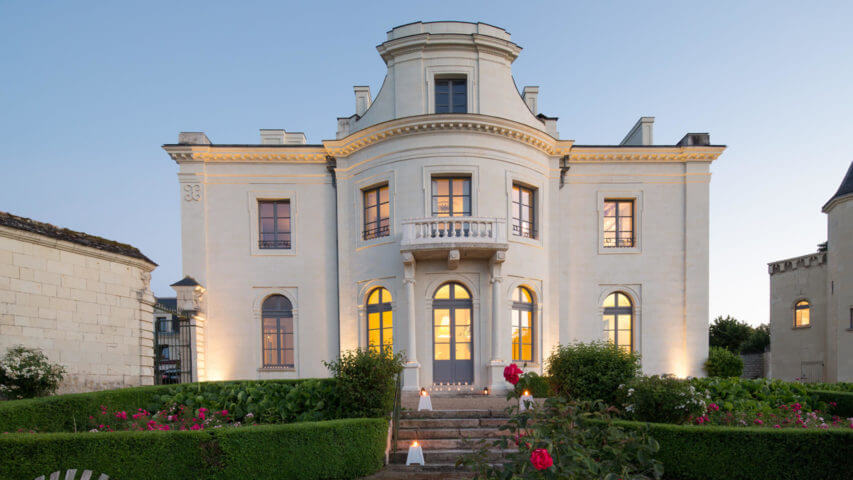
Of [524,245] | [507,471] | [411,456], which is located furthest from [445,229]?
[507,471]

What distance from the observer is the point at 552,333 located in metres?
16.0

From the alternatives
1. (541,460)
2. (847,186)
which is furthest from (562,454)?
(847,186)

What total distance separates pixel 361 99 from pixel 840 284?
21.2m

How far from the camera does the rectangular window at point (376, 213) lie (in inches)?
626

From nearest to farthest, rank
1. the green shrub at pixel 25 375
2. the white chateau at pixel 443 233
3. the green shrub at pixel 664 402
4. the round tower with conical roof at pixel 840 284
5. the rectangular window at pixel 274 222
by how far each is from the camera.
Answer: the green shrub at pixel 25 375 → the green shrub at pixel 664 402 → the white chateau at pixel 443 233 → the rectangular window at pixel 274 222 → the round tower with conical roof at pixel 840 284

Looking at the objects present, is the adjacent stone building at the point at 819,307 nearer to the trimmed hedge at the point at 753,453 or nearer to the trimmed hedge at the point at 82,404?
the trimmed hedge at the point at 753,453

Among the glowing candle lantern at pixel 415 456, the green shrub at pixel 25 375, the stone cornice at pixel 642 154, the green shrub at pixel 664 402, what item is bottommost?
the glowing candle lantern at pixel 415 456

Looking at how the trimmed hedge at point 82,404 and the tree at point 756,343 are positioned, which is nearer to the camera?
the trimmed hedge at point 82,404

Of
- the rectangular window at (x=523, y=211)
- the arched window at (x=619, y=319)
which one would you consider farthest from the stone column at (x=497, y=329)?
the arched window at (x=619, y=319)

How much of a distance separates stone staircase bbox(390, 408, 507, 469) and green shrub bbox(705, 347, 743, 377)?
1009cm

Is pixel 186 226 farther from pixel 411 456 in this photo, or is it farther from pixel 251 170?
pixel 411 456

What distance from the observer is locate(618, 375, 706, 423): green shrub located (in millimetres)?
8672

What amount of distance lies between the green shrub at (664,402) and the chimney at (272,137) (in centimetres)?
1494

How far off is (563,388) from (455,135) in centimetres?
817
